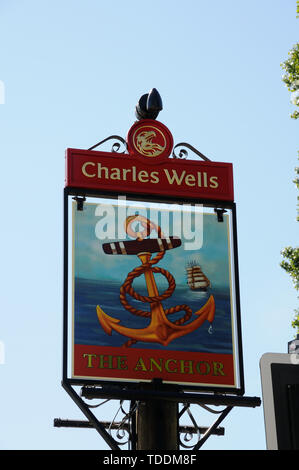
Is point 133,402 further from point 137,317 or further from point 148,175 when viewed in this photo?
point 148,175

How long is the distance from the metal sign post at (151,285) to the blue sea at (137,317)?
17 millimetres

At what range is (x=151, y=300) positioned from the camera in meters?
15.0

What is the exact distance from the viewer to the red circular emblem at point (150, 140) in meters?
16.3

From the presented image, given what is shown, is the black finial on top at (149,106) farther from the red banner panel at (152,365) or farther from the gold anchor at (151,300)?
the red banner panel at (152,365)

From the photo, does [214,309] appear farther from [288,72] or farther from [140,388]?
[288,72]

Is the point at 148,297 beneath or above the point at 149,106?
beneath

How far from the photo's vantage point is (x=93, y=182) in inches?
620

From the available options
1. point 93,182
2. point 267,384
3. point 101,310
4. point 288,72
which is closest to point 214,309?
point 101,310

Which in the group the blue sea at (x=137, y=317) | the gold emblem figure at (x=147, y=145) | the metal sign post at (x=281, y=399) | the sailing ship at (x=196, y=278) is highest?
the gold emblem figure at (x=147, y=145)

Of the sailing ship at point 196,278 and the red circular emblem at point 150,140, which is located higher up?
the red circular emblem at point 150,140

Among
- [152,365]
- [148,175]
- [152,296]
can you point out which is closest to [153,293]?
[152,296]

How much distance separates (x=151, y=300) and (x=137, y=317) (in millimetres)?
378

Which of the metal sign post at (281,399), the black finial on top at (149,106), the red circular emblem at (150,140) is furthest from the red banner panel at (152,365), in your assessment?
the metal sign post at (281,399)

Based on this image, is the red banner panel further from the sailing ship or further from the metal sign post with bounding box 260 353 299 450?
the metal sign post with bounding box 260 353 299 450
